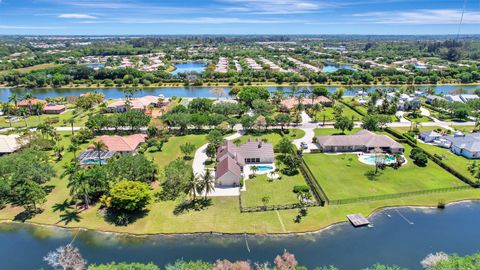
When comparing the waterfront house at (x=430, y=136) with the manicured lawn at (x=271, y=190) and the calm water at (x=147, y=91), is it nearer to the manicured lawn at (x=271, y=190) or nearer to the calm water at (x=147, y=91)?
the manicured lawn at (x=271, y=190)

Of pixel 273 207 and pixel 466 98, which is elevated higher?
pixel 466 98

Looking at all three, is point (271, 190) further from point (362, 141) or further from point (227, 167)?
point (362, 141)

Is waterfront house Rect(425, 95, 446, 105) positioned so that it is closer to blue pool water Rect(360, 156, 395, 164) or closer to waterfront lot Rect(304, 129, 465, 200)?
blue pool water Rect(360, 156, 395, 164)

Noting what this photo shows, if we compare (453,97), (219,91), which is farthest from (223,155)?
(453,97)

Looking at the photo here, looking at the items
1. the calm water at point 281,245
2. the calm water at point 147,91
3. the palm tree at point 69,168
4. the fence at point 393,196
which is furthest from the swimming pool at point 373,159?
the calm water at point 147,91

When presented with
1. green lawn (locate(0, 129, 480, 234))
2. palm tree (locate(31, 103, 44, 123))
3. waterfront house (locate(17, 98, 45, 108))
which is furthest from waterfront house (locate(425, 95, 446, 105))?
waterfront house (locate(17, 98, 45, 108))

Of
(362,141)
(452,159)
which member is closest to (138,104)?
(362,141)

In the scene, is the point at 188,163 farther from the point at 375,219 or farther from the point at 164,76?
the point at 164,76
